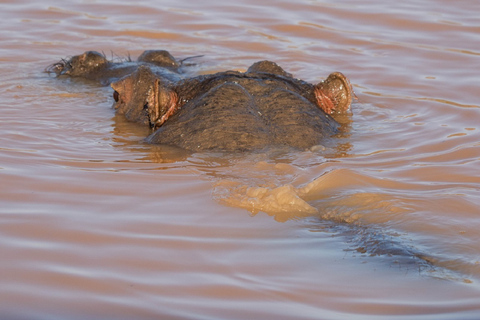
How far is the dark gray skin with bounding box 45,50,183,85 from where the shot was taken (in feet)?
29.0

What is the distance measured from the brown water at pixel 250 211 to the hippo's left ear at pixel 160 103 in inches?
11.8

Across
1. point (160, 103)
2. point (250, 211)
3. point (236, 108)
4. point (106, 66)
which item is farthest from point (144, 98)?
point (250, 211)

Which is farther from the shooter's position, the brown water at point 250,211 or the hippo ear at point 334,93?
the hippo ear at point 334,93

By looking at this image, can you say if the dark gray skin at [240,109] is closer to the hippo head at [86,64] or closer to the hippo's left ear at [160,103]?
the hippo's left ear at [160,103]

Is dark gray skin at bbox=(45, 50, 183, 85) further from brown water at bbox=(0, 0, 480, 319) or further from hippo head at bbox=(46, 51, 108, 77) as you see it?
brown water at bbox=(0, 0, 480, 319)

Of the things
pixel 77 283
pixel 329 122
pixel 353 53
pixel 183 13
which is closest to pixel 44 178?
pixel 77 283

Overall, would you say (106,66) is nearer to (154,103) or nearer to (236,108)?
(154,103)

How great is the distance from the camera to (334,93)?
23.3 feet

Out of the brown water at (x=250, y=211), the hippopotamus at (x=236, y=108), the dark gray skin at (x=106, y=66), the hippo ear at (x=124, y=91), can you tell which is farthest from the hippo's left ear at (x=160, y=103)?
the dark gray skin at (x=106, y=66)

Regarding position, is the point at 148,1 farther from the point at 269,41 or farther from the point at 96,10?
the point at 269,41

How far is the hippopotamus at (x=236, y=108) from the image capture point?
6.31 m

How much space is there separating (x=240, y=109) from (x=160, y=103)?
0.78 meters

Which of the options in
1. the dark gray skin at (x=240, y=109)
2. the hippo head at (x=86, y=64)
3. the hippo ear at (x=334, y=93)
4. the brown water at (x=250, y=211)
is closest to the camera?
the brown water at (x=250, y=211)

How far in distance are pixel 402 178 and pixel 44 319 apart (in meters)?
3.19
